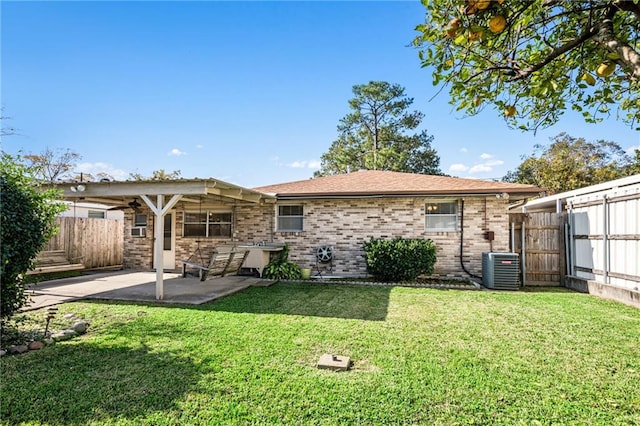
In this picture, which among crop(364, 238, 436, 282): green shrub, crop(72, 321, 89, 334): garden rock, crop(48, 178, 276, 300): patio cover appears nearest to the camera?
crop(72, 321, 89, 334): garden rock

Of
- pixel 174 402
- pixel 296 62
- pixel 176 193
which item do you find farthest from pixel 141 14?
pixel 174 402

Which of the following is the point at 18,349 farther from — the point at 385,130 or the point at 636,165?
the point at 636,165

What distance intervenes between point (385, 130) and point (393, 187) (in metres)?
18.4

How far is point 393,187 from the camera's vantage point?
10922mm

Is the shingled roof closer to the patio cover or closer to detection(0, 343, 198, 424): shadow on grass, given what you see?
the patio cover

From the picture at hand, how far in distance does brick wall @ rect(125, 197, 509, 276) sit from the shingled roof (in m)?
0.41

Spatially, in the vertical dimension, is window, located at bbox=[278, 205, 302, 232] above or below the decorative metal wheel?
above

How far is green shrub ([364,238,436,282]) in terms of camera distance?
9.57 meters

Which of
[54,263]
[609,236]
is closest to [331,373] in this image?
[609,236]

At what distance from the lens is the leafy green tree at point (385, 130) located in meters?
27.9

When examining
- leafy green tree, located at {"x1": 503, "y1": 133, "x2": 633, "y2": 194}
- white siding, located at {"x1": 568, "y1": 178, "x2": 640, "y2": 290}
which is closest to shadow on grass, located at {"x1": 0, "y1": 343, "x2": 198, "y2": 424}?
white siding, located at {"x1": 568, "y1": 178, "x2": 640, "y2": 290}

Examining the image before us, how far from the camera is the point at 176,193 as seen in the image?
7566 mm

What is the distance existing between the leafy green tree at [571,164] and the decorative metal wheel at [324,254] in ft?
57.2

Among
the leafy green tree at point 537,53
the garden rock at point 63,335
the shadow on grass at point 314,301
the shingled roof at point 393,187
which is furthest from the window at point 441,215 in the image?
the garden rock at point 63,335
